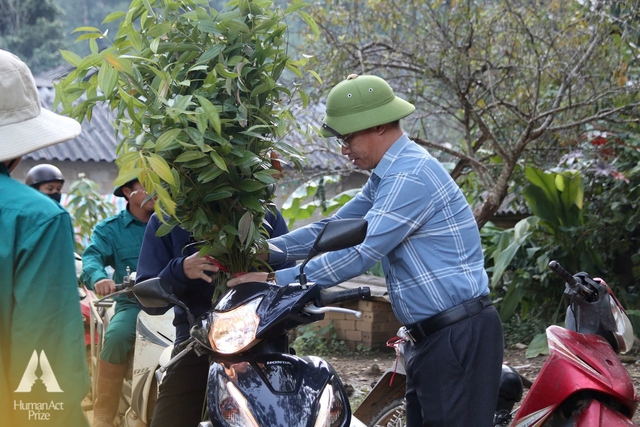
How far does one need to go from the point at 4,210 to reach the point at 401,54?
20.9 feet

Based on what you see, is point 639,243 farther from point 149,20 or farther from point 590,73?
point 149,20

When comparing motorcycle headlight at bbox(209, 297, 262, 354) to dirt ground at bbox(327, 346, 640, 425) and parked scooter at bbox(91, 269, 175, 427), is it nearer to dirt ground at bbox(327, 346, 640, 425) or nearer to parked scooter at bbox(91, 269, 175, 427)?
parked scooter at bbox(91, 269, 175, 427)

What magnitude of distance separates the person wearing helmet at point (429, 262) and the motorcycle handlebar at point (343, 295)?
227 millimetres

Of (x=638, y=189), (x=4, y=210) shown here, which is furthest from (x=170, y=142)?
(x=638, y=189)

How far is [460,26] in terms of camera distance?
745 cm

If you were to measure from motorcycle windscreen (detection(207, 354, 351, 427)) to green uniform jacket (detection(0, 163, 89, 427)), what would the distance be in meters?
0.82

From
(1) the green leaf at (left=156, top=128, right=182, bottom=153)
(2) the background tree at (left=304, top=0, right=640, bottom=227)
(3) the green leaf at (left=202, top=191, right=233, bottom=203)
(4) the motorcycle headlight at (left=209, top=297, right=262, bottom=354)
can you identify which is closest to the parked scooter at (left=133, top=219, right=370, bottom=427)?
(4) the motorcycle headlight at (left=209, top=297, right=262, bottom=354)

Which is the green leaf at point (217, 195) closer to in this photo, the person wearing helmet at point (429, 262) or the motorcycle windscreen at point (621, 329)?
the person wearing helmet at point (429, 262)

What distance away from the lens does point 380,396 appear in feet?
14.3

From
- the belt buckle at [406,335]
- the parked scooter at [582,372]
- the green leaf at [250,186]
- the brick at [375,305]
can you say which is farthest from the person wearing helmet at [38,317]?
the brick at [375,305]

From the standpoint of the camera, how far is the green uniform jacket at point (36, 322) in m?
1.81

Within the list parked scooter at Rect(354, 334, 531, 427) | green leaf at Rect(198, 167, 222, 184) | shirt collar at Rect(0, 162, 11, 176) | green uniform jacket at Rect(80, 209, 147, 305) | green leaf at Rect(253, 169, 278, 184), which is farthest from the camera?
green uniform jacket at Rect(80, 209, 147, 305)

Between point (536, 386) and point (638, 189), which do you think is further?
point (638, 189)

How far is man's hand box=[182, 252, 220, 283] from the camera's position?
3217mm
